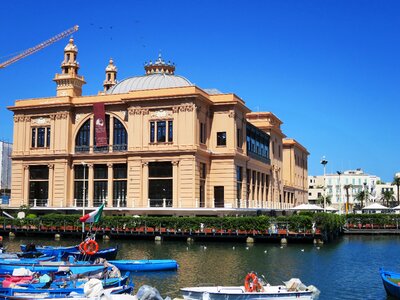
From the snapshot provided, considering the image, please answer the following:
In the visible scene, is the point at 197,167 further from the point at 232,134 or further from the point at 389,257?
the point at 389,257

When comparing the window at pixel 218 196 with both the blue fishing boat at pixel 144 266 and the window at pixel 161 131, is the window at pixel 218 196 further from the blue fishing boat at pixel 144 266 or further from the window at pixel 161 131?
the blue fishing boat at pixel 144 266

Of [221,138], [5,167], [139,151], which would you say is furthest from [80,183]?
[5,167]

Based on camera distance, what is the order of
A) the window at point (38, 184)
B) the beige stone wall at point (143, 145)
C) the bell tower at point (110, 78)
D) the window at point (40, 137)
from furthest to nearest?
the bell tower at point (110, 78), the window at point (40, 137), the window at point (38, 184), the beige stone wall at point (143, 145)

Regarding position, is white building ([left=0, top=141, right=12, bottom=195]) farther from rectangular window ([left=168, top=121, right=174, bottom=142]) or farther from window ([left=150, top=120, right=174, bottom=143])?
rectangular window ([left=168, top=121, right=174, bottom=142])

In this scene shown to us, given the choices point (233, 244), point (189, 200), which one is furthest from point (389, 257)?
point (189, 200)

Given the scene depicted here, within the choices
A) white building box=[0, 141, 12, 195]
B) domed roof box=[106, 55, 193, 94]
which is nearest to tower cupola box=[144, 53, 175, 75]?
domed roof box=[106, 55, 193, 94]

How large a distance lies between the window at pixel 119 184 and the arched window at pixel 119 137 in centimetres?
287

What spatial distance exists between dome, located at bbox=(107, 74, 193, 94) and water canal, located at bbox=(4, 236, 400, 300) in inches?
1245

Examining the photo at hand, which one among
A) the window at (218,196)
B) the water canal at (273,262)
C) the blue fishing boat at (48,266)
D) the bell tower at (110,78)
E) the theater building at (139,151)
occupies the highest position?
the bell tower at (110,78)

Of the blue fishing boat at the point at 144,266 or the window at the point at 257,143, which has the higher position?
the window at the point at 257,143

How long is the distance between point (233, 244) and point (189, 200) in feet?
47.0

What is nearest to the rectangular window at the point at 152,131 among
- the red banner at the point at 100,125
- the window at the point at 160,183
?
the window at the point at 160,183

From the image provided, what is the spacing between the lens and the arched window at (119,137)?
3570 inches

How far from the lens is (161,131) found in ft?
287
